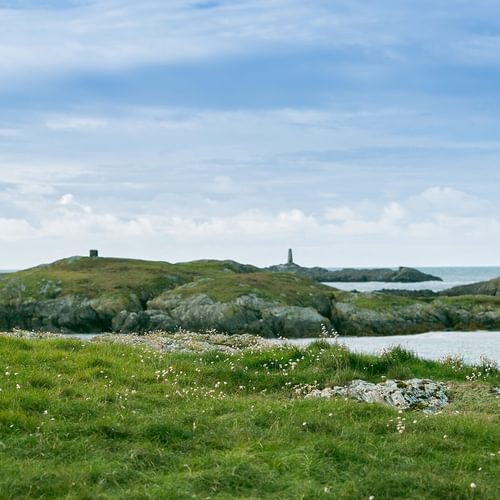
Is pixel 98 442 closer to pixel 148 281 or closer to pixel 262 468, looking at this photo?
pixel 262 468

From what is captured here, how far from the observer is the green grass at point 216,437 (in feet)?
37.4

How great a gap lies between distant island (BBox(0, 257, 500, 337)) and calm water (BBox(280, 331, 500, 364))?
4.47 metres

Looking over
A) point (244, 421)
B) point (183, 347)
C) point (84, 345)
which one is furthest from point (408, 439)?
point (183, 347)

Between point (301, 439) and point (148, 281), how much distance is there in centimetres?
5647

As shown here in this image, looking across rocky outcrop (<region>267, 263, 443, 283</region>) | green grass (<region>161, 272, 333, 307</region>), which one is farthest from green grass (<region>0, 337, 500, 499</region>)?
rocky outcrop (<region>267, 263, 443, 283</region>)

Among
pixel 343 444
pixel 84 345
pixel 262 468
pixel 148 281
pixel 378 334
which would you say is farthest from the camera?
pixel 148 281

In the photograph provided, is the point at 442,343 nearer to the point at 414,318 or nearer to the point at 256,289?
the point at 414,318

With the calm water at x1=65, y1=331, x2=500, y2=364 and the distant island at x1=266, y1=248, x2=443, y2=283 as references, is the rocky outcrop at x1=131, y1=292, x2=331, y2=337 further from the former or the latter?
the distant island at x1=266, y1=248, x2=443, y2=283

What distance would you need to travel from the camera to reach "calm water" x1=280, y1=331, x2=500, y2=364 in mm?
43994

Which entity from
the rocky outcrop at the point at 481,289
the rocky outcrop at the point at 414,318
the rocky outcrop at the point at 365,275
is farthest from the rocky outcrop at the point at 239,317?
the rocky outcrop at the point at 365,275

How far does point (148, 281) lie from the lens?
69375mm

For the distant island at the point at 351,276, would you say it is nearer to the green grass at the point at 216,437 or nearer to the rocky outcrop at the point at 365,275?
the rocky outcrop at the point at 365,275

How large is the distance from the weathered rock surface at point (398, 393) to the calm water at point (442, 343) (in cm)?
2187

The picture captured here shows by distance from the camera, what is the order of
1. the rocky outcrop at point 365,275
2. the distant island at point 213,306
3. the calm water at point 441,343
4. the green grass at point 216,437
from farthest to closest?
1. the rocky outcrop at point 365,275
2. the distant island at point 213,306
3. the calm water at point 441,343
4. the green grass at point 216,437
